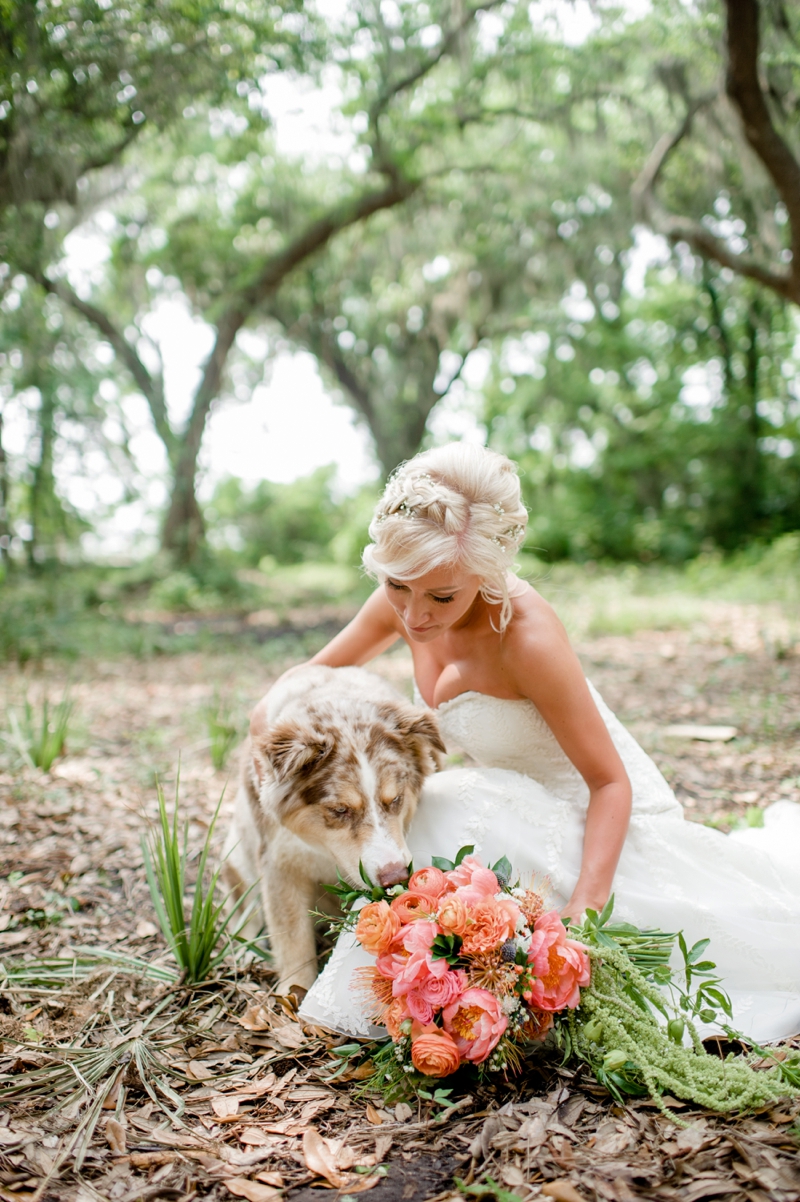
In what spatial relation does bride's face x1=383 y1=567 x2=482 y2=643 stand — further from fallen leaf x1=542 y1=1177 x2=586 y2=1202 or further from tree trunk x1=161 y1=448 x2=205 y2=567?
tree trunk x1=161 y1=448 x2=205 y2=567

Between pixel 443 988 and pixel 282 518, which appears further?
pixel 282 518

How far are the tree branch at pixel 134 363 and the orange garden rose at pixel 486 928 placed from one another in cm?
1442

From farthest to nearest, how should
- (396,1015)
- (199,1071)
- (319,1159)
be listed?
(199,1071), (396,1015), (319,1159)

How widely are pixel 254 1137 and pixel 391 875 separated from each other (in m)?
0.80

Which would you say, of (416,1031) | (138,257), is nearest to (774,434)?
(138,257)

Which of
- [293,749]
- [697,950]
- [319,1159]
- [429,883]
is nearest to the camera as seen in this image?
[319,1159]

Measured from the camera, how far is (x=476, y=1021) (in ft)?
6.82

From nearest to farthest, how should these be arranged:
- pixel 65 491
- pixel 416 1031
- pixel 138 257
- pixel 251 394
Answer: pixel 416 1031, pixel 65 491, pixel 138 257, pixel 251 394

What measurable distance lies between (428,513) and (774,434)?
714 inches

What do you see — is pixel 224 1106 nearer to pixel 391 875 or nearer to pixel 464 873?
pixel 391 875

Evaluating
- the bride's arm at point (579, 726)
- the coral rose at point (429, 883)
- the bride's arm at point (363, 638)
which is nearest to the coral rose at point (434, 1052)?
the coral rose at point (429, 883)

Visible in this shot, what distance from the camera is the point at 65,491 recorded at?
42.1 feet

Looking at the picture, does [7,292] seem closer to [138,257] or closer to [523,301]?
[138,257]

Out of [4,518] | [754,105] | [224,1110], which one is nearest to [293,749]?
[224,1110]
